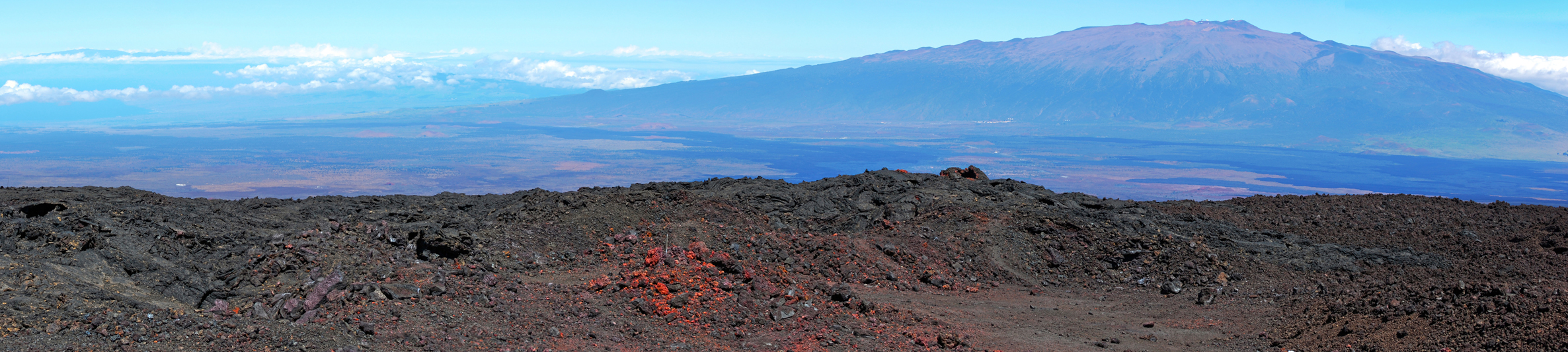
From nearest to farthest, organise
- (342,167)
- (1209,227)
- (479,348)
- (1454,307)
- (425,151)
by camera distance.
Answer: (479,348) → (1454,307) → (1209,227) → (342,167) → (425,151)

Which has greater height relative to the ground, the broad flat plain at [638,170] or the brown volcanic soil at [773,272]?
the brown volcanic soil at [773,272]

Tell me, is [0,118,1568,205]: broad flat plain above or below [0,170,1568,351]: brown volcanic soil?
below

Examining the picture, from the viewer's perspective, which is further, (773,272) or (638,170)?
(638,170)

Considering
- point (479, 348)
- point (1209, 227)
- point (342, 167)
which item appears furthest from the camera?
point (342, 167)

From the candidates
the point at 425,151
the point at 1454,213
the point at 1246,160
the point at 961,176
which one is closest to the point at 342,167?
the point at 425,151

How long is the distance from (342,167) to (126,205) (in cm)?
14879

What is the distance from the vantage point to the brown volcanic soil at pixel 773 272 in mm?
9984

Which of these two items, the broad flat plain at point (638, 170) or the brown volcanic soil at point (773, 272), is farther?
the broad flat plain at point (638, 170)

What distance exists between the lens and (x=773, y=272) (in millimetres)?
13594

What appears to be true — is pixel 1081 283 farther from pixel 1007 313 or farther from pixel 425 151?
pixel 425 151

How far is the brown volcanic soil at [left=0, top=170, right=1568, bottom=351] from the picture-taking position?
32.8ft

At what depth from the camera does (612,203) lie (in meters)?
17.3

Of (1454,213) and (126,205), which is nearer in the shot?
(126,205)

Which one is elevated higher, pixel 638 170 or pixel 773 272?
pixel 773 272
